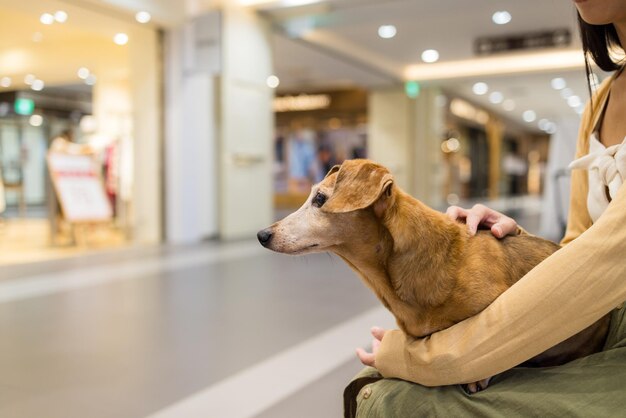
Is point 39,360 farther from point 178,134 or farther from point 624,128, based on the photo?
point 178,134

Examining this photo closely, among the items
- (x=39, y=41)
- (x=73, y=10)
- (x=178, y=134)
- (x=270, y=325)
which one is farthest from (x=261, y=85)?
(x=270, y=325)

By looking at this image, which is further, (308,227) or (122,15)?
(122,15)

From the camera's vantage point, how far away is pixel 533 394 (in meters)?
1.05

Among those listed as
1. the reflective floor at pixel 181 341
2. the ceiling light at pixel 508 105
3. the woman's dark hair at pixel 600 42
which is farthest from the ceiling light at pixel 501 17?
the ceiling light at pixel 508 105

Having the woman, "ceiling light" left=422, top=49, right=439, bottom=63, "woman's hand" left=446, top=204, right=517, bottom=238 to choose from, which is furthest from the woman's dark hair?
"ceiling light" left=422, top=49, right=439, bottom=63

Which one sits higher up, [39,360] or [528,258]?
[528,258]

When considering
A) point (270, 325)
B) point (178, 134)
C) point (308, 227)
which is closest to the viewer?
point (308, 227)

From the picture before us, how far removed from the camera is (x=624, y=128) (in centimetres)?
124

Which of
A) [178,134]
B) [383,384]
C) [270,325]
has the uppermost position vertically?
[178,134]

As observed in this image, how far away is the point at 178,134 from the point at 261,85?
1.48 metres

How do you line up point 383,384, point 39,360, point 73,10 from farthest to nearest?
point 73,10
point 39,360
point 383,384

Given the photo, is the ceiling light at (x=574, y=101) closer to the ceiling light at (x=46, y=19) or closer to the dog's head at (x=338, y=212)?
the ceiling light at (x=46, y=19)

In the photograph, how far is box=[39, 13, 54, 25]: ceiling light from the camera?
6.80 m

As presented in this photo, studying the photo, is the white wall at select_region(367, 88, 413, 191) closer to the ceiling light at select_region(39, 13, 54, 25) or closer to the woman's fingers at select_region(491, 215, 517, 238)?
the ceiling light at select_region(39, 13, 54, 25)
